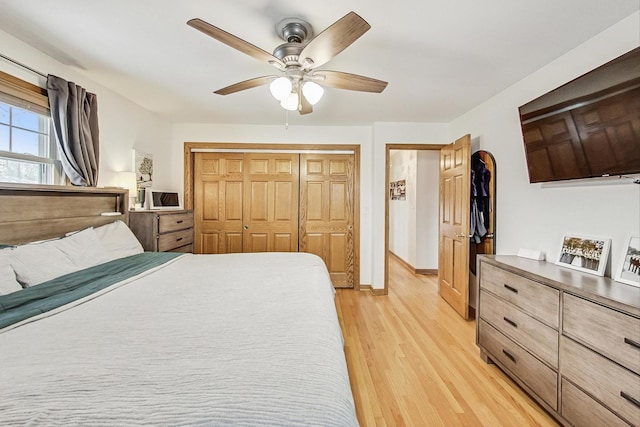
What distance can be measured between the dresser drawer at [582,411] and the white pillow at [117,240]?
3123mm

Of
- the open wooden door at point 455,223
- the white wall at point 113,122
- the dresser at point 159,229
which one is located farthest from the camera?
the open wooden door at point 455,223

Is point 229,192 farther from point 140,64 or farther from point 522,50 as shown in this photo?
point 522,50

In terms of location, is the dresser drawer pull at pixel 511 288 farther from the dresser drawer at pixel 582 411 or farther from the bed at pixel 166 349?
the bed at pixel 166 349

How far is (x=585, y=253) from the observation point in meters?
1.88

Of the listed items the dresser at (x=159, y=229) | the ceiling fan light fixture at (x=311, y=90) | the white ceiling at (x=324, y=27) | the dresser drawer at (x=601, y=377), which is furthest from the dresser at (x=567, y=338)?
the dresser at (x=159, y=229)

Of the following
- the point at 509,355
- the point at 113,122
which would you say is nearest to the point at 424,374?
the point at 509,355

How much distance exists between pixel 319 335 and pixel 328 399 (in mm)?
317

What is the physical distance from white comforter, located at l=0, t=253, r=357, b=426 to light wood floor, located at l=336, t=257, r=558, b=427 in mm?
989

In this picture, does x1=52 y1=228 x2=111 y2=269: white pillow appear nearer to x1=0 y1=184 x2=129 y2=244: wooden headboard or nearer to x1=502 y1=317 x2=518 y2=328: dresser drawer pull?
x1=0 y1=184 x2=129 y2=244: wooden headboard

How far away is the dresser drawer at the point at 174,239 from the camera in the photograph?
2984 millimetres

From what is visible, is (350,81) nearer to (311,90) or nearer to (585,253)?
(311,90)

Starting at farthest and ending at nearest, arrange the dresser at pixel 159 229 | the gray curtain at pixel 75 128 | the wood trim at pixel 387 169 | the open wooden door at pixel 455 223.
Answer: the wood trim at pixel 387 169 → the open wooden door at pixel 455 223 → the dresser at pixel 159 229 → the gray curtain at pixel 75 128

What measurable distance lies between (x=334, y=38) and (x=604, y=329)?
6.49 feet

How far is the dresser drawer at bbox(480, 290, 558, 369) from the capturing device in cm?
170
